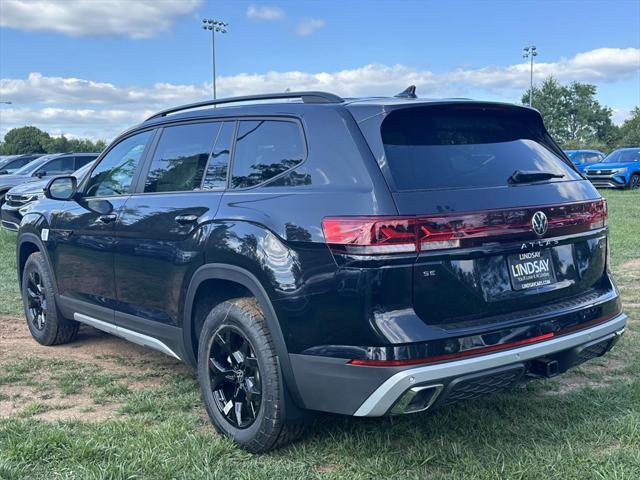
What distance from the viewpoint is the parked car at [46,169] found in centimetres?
1495

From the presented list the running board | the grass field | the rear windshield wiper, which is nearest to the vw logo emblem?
the rear windshield wiper

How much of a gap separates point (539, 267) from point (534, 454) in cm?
91

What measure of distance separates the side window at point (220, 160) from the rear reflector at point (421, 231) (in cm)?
103

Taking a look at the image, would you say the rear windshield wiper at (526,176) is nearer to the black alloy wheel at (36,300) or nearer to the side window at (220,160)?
the side window at (220,160)

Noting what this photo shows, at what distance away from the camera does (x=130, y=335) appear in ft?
14.6

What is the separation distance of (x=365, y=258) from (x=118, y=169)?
2.61 meters

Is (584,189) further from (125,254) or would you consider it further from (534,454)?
(125,254)

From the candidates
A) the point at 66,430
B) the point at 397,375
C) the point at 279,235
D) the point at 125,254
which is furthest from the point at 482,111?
the point at 66,430

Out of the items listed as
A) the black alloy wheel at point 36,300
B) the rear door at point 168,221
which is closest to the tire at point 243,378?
the rear door at point 168,221

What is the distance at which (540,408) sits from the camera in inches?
157

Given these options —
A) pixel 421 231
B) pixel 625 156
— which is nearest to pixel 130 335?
pixel 421 231

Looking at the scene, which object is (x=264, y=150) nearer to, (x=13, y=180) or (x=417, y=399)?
(x=417, y=399)

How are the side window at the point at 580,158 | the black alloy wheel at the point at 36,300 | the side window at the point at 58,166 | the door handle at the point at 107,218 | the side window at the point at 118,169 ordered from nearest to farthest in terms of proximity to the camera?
the door handle at the point at 107,218
the side window at the point at 118,169
the black alloy wheel at the point at 36,300
the side window at the point at 58,166
the side window at the point at 580,158

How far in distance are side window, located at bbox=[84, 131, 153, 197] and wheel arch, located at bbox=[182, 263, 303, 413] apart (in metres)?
1.18
